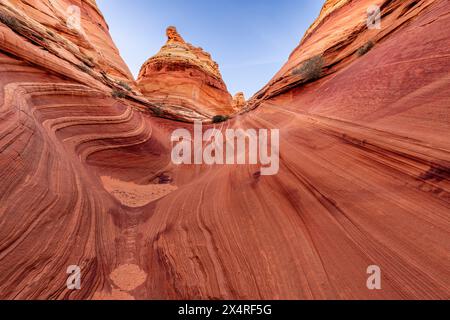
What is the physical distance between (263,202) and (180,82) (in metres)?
19.3

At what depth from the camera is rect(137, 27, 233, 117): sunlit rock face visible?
18.9 meters

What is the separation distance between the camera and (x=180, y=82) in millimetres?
19688

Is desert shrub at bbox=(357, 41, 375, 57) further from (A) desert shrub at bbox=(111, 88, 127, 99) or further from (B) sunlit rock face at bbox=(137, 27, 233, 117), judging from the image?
(B) sunlit rock face at bbox=(137, 27, 233, 117)

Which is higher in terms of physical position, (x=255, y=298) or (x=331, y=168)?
(x=331, y=168)

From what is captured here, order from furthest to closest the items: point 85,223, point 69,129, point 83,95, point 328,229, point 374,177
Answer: point 83,95 → point 69,129 → point 85,223 → point 374,177 → point 328,229

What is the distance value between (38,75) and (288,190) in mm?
6818

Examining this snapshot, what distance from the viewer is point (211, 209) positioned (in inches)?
145

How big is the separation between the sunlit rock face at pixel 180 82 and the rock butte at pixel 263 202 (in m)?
13.6

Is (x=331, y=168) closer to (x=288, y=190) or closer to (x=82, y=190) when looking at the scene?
(x=288, y=190)

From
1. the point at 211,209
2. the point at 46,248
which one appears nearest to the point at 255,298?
the point at 211,209

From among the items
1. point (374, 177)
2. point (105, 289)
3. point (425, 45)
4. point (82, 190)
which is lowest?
point (105, 289)

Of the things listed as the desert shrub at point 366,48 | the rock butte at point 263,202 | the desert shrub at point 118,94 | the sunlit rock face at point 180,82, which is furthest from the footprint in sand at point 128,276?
the sunlit rock face at point 180,82

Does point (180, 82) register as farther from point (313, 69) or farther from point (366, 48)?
point (366, 48)

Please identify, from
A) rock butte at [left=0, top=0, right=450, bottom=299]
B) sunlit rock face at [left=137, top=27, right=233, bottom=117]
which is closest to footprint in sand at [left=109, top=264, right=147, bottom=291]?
rock butte at [left=0, top=0, right=450, bottom=299]
